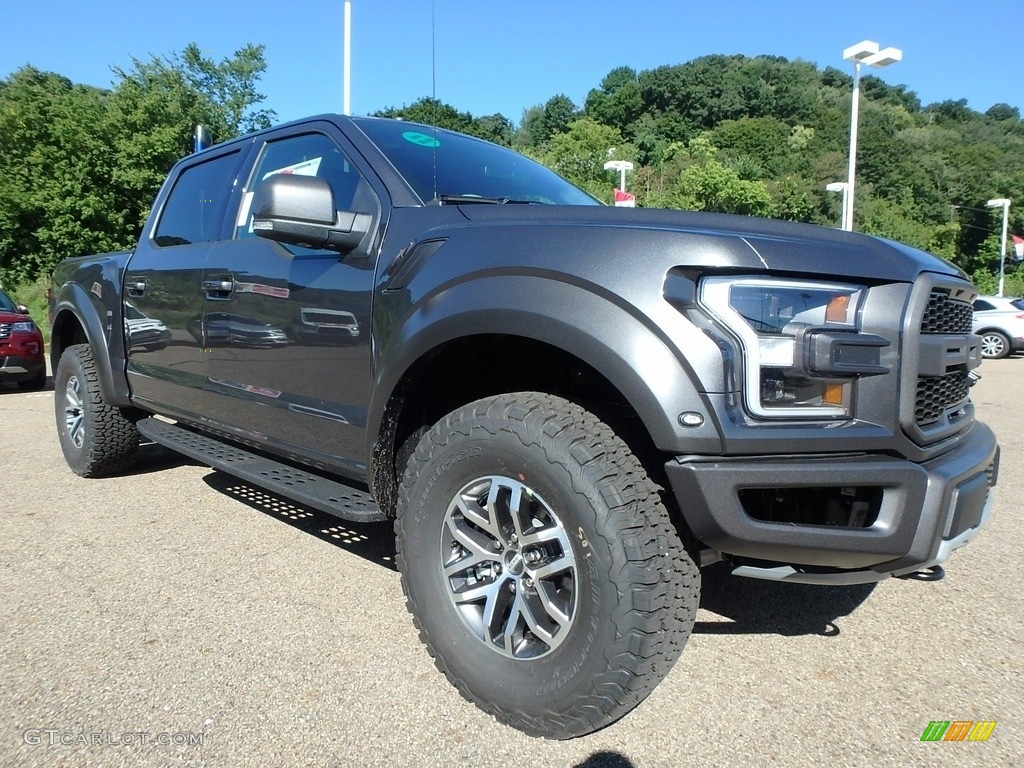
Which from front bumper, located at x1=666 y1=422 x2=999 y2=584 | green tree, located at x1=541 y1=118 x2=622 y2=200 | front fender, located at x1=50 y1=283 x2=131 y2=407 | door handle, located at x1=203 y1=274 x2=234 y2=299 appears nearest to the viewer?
front bumper, located at x1=666 y1=422 x2=999 y2=584

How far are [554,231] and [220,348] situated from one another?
6.52ft

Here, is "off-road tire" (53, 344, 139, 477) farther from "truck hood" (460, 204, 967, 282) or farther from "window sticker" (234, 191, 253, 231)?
"truck hood" (460, 204, 967, 282)

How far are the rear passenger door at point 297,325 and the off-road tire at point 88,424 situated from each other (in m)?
1.57

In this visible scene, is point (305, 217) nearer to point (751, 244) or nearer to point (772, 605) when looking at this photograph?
point (751, 244)

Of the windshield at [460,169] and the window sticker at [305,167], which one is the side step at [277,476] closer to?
the windshield at [460,169]

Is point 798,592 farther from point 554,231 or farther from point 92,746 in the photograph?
point 92,746

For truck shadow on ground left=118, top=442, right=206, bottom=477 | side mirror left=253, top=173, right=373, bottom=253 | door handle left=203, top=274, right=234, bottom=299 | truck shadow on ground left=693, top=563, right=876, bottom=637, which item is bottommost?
truck shadow on ground left=118, top=442, right=206, bottom=477

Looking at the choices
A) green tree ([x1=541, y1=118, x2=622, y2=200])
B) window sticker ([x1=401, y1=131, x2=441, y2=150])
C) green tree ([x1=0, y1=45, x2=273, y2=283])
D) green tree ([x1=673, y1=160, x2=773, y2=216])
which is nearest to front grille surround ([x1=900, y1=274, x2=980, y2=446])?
window sticker ([x1=401, y1=131, x2=441, y2=150])

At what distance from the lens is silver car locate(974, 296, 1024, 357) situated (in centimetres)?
1653

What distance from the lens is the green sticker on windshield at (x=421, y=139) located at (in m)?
3.08

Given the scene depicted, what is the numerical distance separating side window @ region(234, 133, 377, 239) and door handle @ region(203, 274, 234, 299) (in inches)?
9.5

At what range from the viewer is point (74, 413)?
502cm

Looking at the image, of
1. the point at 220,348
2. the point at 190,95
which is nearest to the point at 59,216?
the point at 190,95

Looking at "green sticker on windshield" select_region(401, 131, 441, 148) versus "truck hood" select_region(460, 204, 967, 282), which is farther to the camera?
"green sticker on windshield" select_region(401, 131, 441, 148)
